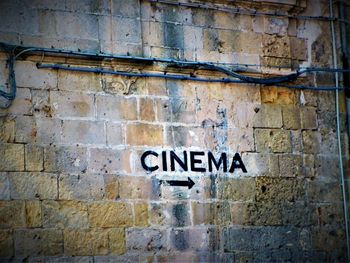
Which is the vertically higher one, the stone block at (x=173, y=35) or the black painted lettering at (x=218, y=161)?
the stone block at (x=173, y=35)

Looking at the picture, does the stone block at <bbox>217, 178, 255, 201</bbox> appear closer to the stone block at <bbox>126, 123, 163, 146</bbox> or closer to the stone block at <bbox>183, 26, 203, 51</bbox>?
the stone block at <bbox>126, 123, 163, 146</bbox>

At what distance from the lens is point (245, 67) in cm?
888

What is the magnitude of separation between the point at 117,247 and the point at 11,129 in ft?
5.01

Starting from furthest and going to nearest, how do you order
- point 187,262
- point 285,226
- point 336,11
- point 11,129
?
point 336,11, point 285,226, point 187,262, point 11,129

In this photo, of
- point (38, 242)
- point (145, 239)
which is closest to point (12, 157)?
point (38, 242)

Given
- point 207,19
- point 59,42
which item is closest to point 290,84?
point 207,19

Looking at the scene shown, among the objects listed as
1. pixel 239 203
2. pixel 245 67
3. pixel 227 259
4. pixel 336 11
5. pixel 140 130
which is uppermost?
pixel 336 11

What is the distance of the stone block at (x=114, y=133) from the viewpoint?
8.13 meters

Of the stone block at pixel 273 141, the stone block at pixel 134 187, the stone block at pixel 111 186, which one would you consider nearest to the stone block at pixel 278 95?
the stone block at pixel 273 141

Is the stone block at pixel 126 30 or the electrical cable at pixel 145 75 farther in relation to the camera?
the stone block at pixel 126 30

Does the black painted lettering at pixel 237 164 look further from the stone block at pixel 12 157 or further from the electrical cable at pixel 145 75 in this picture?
A: the stone block at pixel 12 157

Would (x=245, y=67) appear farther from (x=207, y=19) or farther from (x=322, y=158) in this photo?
(x=322, y=158)

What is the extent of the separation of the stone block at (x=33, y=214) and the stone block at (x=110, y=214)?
508mm

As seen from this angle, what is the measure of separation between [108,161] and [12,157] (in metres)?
0.95
